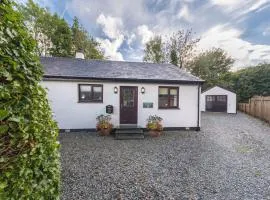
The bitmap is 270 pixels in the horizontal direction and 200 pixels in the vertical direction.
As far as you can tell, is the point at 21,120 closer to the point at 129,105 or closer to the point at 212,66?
the point at 129,105

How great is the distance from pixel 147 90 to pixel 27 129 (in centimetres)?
726

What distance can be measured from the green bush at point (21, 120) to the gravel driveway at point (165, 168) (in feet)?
5.66

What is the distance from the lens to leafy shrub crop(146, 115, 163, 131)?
25.3ft

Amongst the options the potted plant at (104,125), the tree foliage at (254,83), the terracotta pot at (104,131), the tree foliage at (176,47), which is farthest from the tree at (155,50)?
the terracotta pot at (104,131)

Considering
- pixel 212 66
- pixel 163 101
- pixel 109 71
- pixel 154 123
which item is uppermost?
pixel 212 66

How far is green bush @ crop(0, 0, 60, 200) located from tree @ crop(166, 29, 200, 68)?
68.2ft

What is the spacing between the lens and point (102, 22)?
41.5ft

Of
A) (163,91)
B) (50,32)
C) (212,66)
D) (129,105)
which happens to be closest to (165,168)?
(129,105)

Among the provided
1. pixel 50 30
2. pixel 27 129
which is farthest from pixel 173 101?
pixel 50 30

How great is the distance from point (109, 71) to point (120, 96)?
1.70 metres

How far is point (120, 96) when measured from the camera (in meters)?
8.34

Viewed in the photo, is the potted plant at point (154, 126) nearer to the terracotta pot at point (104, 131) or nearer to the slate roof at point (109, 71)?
the terracotta pot at point (104, 131)

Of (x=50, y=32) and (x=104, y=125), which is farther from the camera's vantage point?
(x=50, y=32)

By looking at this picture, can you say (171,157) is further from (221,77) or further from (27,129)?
(221,77)
